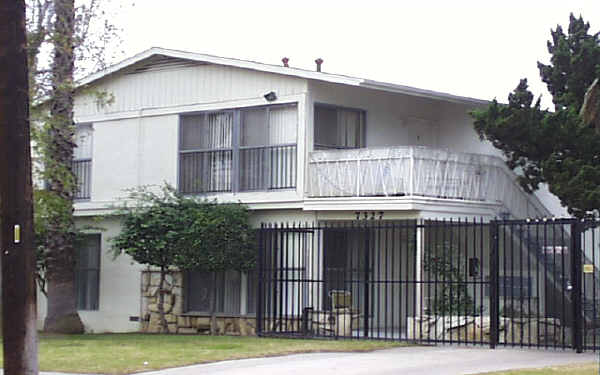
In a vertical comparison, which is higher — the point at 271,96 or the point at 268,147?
the point at 271,96

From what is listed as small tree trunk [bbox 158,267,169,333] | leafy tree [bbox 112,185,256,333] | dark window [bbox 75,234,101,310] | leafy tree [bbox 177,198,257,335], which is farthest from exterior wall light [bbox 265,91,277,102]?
dark window [bbox 75,234,101,310]

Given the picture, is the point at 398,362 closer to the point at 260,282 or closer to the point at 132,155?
the point at 260,282

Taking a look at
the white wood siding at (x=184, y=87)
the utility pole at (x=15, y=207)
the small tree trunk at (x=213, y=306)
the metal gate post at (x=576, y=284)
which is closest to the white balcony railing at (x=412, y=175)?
the white wood siding at (x=184, y=87)

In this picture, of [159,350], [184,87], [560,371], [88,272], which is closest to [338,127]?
[184,87]

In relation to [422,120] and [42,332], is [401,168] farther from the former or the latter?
[42,332]

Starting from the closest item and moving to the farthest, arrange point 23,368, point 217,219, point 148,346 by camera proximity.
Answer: point 23,368 → point 148,346 → point 217,219

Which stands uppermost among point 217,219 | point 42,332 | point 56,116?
point 56,116

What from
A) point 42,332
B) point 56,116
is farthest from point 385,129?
point 42,332

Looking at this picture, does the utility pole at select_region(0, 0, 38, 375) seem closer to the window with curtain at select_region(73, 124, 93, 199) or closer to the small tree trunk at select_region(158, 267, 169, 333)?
the small tree trunk at select_region(158, 267, 169, 333)

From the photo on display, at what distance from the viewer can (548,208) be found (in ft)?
A: 80.4

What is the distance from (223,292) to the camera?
78.1ft

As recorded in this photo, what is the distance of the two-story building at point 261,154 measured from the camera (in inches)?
843

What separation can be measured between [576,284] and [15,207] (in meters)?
8.80

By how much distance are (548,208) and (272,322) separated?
7477 millimetres
